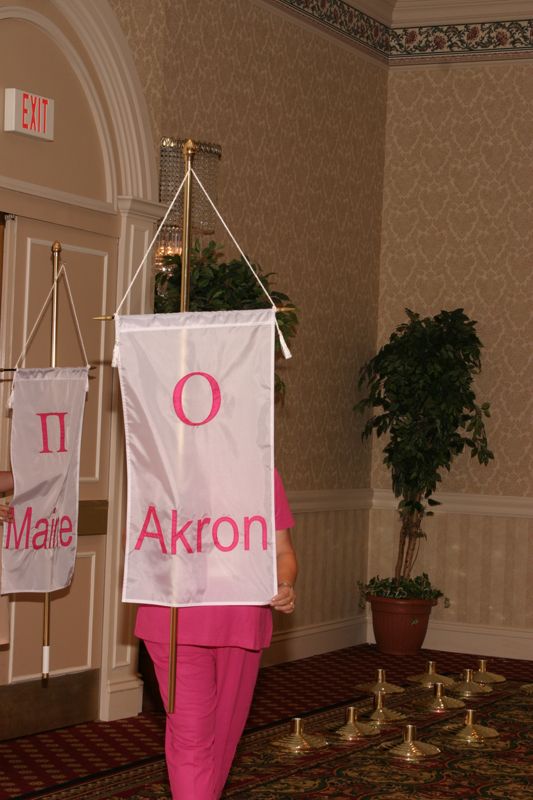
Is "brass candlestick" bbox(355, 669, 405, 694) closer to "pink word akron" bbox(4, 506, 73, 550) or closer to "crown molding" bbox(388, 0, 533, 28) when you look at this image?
"pink word akron" bbox(4, 506, 73, 550)

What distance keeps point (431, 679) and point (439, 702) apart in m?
0.63

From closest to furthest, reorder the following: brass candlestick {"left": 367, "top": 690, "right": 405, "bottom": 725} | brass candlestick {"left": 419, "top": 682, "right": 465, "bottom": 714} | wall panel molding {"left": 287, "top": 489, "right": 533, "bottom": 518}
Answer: brass candlestick {"left": 367, "top": 690, "right": 405, "bottom": 725}
brass candlestick {"left": 419, "top": 682, "right": 465, "bottom": 714}
wall panel molding {"left": 287, "top": 489, "right": 533, "bottom": 518}

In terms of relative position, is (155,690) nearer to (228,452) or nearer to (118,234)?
(118,234)

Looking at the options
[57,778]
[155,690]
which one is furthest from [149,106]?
[57,778]

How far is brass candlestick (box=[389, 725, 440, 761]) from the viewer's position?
5.48m

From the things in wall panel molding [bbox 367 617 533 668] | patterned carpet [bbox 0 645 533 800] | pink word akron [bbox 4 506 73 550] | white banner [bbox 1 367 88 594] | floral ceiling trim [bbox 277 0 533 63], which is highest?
floral ceiling trim [bbox 277 0 533 63]

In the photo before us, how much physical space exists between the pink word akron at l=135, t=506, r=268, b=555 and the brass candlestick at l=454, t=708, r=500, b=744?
2.86 metres

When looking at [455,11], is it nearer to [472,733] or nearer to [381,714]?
[381,714]

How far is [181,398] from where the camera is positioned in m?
3.40

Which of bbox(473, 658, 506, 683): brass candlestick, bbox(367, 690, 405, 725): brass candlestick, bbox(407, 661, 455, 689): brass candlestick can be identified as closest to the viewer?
bbox(367, 690, 405, 725): brass candlestick

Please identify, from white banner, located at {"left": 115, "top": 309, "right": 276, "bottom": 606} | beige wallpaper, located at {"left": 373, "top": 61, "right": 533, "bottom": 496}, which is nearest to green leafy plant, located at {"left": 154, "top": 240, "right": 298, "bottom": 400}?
white banner, located at {"left": 115, "top": 309, "right": 276, "bottom": 606}

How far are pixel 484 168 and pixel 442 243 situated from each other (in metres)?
0.57

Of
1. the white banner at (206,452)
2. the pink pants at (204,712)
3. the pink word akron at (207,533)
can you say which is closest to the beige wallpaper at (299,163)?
the white banner at (206,452)

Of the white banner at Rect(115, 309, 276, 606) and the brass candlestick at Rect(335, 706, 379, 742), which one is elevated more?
the white banner at Rect(115, 309, 276, 606)
